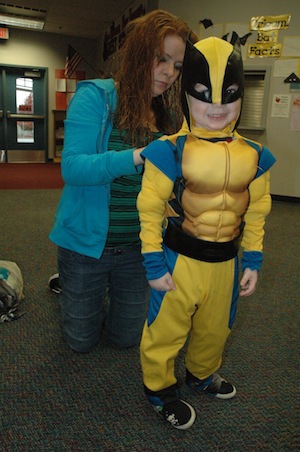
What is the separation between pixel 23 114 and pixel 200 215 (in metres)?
7.89

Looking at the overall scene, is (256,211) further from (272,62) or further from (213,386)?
(272,62)

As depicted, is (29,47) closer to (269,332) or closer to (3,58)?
(3,58)

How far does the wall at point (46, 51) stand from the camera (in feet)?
24.9

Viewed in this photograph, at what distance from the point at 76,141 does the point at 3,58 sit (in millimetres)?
7593

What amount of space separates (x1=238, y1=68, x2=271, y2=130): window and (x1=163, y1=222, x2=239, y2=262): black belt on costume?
388 cm

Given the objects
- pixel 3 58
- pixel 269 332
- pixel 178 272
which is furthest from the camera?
pixel 3 58

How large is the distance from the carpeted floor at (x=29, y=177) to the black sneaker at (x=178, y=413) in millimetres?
4162

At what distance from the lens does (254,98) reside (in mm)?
4582

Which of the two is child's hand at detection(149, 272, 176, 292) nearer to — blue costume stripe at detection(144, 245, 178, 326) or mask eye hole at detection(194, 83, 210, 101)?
blue costume stripe at detection(144, 245, 178, 326)

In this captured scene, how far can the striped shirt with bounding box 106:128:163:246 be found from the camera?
1.33 meters

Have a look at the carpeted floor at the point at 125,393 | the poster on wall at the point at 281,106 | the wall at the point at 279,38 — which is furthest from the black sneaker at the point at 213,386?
the poster on wall at the point at 281,106

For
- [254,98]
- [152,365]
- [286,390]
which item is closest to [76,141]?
[152,365]

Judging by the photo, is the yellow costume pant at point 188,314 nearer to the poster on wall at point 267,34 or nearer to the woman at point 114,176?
the woman at point 114,176

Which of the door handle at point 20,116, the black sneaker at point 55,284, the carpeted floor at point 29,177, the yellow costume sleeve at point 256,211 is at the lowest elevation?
the carpeted floor at point 29,177
